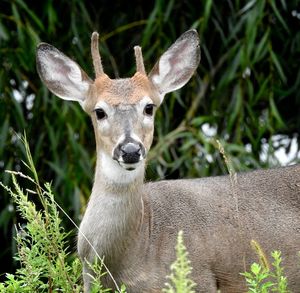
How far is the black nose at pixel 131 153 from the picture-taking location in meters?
4.66

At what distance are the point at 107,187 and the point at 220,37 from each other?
3.88 m

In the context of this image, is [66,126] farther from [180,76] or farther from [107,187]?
[107,187]

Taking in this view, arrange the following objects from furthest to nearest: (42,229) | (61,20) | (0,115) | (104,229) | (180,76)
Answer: (61,20) < (0,115) < (180,76) < (104,229) < (42,229)

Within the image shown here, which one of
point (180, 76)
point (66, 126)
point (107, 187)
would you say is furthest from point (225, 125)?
point (107, 187)

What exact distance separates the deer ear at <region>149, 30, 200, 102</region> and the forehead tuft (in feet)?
0.71

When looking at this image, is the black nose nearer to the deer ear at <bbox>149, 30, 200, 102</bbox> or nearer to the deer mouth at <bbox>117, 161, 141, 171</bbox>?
the deer mouth at <bbox>117, 161, 141, 171</bbox>

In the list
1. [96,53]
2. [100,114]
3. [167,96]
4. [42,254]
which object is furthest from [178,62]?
[167,96]

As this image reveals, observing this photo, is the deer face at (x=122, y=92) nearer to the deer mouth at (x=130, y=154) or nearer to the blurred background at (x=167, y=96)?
the deer mouth at (x=130, y=154)

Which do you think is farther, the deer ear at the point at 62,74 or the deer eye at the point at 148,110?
the deer ear at the point at 62,74

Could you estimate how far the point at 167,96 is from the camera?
8305 millimetres

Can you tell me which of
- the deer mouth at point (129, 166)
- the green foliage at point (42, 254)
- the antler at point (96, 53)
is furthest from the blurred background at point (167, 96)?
the green foliage at point (42, 254)

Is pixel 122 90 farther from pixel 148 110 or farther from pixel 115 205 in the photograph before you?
pixel 115 205

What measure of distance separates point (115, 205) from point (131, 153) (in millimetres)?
381

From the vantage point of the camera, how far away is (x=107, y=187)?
4953 millimetres
